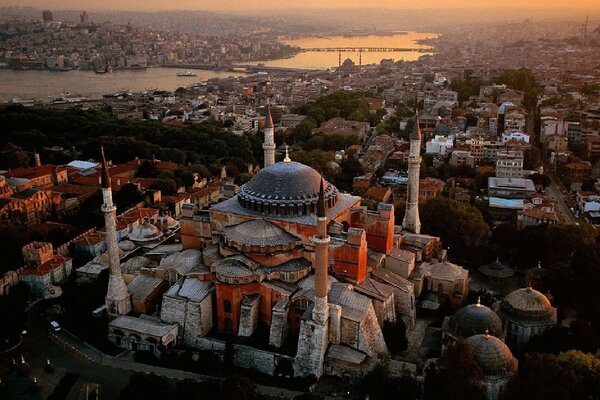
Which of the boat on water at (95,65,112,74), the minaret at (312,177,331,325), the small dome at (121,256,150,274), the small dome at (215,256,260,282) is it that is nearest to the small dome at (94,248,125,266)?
the small dome at (121,256,150,274)

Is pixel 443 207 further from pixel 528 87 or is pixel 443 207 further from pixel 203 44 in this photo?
pixel 203 44

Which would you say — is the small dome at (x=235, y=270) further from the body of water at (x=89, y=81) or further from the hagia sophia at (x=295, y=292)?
the body of water at (x=89, y=81)

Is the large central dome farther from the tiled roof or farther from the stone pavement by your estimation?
the stone pavement

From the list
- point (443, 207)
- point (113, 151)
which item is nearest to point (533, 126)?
point (443, 207)

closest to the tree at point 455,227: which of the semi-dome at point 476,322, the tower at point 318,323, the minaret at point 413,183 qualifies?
the minaret at point 413,183

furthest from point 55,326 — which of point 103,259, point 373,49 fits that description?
point 373,49
